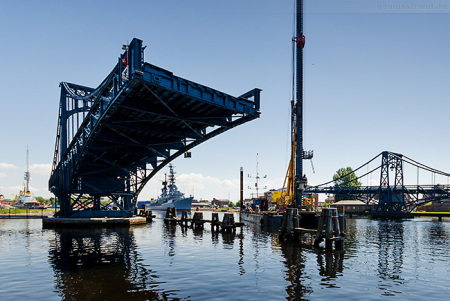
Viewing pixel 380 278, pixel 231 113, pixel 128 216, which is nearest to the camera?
pixel 380 278

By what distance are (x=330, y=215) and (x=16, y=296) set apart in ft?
70.9

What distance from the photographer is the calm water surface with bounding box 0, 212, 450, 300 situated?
14.6 meters

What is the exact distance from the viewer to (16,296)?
14078 millimetres

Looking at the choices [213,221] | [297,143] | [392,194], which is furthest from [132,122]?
[392,194]

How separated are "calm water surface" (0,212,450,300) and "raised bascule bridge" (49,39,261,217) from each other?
38.0 ft

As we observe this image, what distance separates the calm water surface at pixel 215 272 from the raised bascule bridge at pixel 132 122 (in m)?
11.6

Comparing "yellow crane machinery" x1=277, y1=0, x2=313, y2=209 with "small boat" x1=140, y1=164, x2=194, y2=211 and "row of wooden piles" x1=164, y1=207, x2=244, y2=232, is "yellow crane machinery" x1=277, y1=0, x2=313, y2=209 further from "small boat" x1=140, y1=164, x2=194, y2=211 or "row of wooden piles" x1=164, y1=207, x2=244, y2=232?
"small boat" x1=140, y1=164, x2=194, y2=211

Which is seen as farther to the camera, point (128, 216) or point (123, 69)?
point (128, 216)

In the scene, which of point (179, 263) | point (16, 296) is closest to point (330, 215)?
point (179, 263)

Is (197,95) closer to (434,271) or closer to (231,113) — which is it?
(231,113)

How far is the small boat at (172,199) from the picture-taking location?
142 meters

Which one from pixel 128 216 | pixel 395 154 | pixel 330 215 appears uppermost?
pixel 395 154

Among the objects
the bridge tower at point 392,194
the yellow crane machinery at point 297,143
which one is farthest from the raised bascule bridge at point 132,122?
the bridge tower at point 392,194

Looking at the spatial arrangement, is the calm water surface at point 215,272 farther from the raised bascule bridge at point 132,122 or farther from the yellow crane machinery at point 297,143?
the yellow crane machinery at point 297,143
